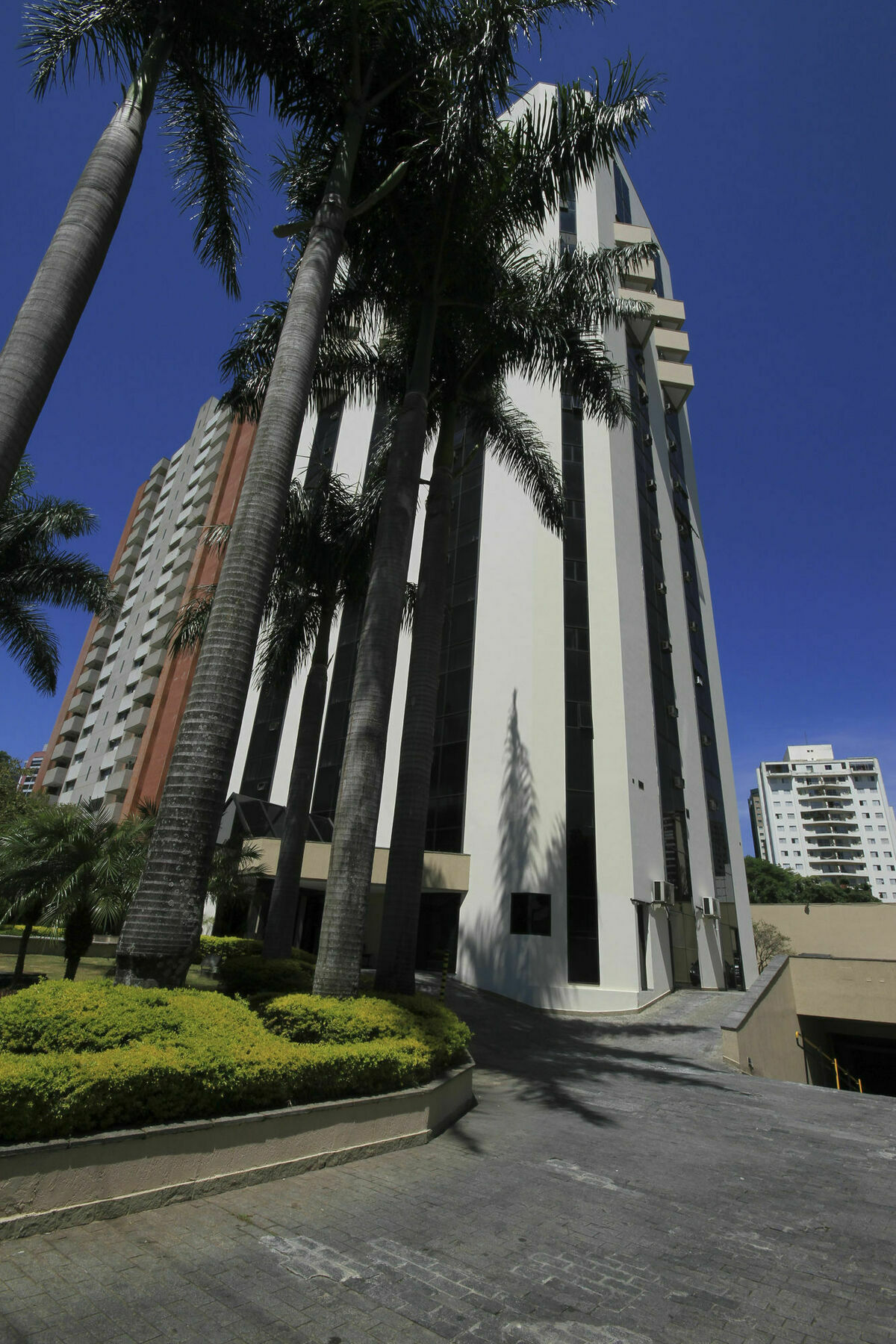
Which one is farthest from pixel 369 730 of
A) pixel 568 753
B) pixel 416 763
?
pixel 568 753

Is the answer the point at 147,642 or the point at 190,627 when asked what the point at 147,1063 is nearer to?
the point at 190,627

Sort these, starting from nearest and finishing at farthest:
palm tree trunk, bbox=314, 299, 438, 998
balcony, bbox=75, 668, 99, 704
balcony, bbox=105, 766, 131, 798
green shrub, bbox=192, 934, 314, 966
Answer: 1. palm tree trunk, bbox=314, 299, 438, 998
2. green shrub, bbox=192, 934, 314, 966
3. balcony, bbox=105, 766, 131, 798
4. balcony, bbox=75, 668, 99, 704

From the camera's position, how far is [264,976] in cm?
1171

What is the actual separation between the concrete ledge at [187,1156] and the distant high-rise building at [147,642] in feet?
125

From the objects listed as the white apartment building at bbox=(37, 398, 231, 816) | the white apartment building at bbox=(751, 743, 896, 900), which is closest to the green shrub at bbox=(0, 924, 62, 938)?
the white apartment building at bbox=(37, 398, 231, 816)

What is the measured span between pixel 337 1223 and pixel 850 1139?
7.64 metres

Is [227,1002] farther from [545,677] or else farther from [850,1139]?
[545,677]

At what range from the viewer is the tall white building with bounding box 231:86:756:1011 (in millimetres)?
23094

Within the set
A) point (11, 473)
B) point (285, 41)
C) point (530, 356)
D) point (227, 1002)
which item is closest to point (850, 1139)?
point (227, 1002)

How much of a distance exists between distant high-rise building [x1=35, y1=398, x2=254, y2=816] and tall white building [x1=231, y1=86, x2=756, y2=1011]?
1362cm

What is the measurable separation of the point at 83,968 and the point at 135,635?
42480mm

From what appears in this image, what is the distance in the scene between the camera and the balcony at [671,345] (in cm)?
4281

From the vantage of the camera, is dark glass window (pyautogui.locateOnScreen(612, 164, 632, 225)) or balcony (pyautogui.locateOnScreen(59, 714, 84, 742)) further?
balcony (pyautogui.locateOnScreen(59, 714, 84, 742))

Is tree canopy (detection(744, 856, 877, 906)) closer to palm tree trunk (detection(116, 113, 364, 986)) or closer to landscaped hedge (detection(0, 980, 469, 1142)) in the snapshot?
landscaped hedge (detection(0, 980, 469, 1142))
